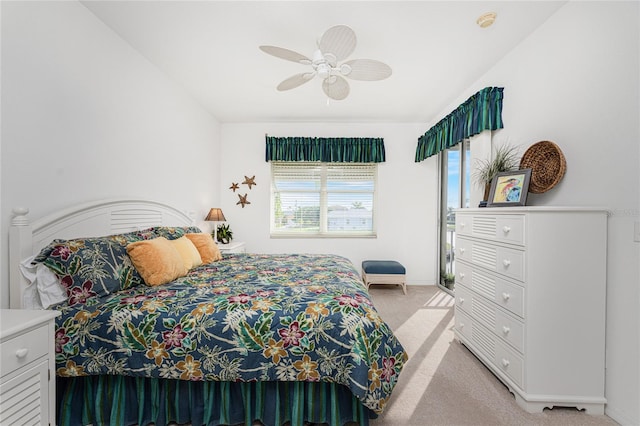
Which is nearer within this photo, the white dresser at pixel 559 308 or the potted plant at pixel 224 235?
Result: the white dresser at pixel 559 308

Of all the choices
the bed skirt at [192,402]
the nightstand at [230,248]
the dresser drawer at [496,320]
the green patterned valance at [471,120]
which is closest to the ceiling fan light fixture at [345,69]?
the green patterned valance at [471,120]

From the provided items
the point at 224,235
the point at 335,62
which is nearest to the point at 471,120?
the point at 335,62

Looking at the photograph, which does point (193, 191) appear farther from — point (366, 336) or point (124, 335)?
point (366, 336)

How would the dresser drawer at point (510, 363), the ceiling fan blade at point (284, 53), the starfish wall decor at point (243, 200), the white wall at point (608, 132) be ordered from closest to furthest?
the white wall at point (608, 132)
the dresser drawer at point (510, 363)
the ceiling fan blade at point (284, 53)
the starfish wall decor at point (243, 200)

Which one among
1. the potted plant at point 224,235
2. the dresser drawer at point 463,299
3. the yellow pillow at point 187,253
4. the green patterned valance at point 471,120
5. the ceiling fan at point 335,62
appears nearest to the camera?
the ceiling fan at point 335,62

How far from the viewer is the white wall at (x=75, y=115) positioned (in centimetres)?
165

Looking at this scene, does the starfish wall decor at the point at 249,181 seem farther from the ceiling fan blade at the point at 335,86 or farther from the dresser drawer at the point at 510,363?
the dresser drawer at the point at 510,363

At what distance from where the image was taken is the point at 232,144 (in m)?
4.77

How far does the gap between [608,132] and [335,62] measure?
6.06ft

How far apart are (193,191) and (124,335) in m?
2.56

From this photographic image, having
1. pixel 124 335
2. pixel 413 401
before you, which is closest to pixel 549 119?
pixel 413 401

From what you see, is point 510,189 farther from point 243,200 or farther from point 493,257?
point 243,200

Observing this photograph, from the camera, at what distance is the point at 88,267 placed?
169 centimetres

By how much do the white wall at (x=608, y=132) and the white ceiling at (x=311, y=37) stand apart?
1.19 ft
